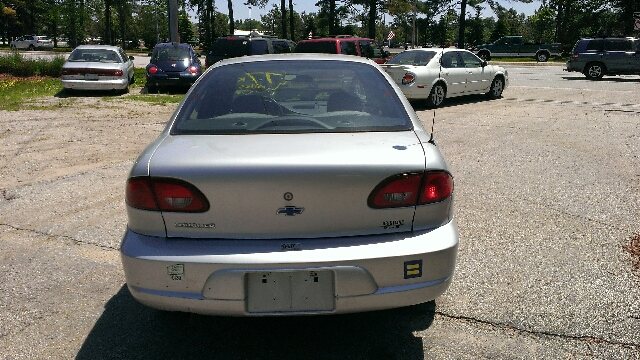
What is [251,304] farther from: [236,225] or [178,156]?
[178,156]

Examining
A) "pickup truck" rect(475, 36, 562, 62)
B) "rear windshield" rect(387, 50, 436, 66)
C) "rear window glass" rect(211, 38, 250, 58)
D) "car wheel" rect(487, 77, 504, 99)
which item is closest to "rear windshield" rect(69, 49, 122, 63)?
"rear window glass" rect(211, 38, 250, 58)

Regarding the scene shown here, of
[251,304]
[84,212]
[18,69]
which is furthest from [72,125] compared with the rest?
[18,69]

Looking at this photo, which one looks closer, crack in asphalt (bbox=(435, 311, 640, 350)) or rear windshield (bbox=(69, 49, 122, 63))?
crack in asphalt (bbox=(435, 311, 640, 350))

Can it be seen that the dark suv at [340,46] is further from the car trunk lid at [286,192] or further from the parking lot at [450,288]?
the car trunk lid at [286,192]

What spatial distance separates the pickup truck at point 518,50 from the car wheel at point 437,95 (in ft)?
96.2

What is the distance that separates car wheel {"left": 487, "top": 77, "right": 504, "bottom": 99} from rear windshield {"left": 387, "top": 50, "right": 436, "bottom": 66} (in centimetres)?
264

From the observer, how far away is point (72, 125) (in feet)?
36.9

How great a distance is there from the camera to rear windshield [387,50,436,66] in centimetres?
1445

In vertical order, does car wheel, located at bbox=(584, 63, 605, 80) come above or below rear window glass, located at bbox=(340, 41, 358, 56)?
below

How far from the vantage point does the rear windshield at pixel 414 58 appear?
14.4 meters

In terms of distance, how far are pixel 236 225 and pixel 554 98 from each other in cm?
1531

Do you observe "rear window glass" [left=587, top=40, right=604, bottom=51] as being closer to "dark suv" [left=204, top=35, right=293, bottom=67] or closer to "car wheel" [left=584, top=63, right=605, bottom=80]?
"car wheel" [left=584, top=63, right=605, bottom=80]

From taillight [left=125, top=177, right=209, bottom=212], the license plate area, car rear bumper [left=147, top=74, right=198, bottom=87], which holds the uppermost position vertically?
car rear bumper [left=147, top=74, right=198, bottom=87]

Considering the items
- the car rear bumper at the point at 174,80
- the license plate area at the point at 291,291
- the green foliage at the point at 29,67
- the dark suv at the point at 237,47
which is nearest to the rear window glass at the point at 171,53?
the car rear bumper at the point at 174,80
